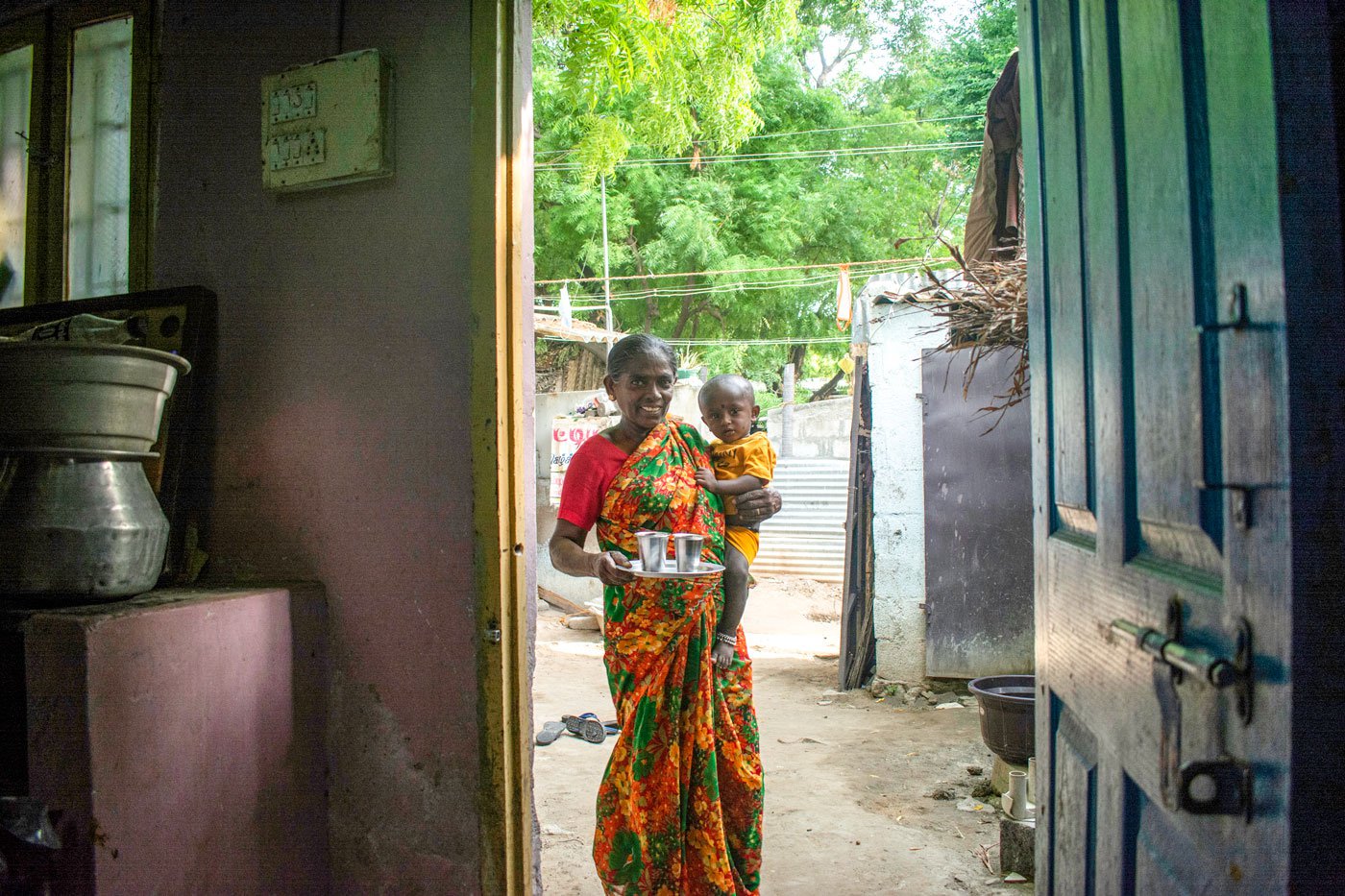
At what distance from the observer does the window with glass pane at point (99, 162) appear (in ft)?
9.25

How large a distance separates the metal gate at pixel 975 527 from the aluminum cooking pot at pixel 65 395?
5.35m

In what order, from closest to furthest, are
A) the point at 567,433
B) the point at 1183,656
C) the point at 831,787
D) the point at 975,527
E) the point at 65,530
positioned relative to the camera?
the point at 1183,656
the point at 65,530
the point at 831,787
the point at 975,527
the point at 567,433

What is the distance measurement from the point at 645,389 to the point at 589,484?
0.36 m

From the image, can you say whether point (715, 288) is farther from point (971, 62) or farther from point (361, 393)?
point (361, 393)

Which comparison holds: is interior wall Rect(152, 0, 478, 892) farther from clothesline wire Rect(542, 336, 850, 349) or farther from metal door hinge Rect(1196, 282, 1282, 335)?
clothesline wire Rect(542, 336, 850, 349)

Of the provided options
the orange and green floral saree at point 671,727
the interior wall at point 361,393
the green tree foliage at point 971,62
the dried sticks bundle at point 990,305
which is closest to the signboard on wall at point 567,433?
the dried sticks bundle at point 990,305

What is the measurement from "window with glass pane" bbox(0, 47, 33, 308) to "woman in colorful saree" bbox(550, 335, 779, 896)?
2052 mm

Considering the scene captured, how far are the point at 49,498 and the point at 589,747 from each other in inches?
152

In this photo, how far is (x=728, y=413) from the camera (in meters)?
3.08

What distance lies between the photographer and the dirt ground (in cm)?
345

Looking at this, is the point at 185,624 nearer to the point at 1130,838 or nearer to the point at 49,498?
the point at 49,498

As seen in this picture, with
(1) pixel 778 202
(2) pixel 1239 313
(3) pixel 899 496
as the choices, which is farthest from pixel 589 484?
(1) pixel 778 202

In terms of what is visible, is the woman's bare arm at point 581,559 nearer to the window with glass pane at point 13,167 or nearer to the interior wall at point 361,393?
the interior wall at point 361,393

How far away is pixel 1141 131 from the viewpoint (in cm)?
119
